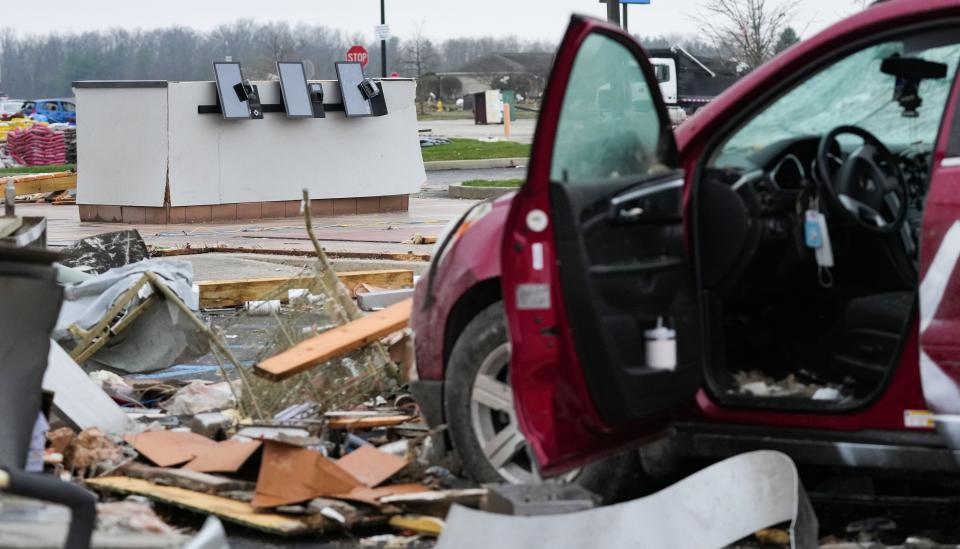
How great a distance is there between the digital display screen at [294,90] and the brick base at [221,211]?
53.5 inches

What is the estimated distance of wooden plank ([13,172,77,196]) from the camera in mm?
25391

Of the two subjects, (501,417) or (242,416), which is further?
(242,416)

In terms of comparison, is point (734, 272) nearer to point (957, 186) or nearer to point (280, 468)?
point (957, 186)

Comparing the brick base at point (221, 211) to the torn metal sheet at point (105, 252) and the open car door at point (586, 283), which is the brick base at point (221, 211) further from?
the open car door at point (586, 283)

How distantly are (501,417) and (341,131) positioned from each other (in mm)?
14788

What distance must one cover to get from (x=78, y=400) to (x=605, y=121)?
3271mm

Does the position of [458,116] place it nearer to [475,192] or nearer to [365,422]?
[475,192]

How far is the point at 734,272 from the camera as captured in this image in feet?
18.1

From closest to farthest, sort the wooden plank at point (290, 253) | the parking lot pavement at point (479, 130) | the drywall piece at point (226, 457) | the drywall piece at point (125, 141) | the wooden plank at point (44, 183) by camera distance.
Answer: the drywall piece at point (226, 457) → the wooden plank at point (290, 253) → the drywall piece at point (125, 141) → the wooden plank at point (44, 183) → the parking lot pavement at point (479, 130)

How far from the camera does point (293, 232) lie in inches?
709

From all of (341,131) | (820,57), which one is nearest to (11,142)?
(341,131)

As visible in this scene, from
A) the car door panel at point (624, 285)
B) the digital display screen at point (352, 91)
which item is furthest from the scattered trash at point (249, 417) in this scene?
the digital display screen at point (352, 91)

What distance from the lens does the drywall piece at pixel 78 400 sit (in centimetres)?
687

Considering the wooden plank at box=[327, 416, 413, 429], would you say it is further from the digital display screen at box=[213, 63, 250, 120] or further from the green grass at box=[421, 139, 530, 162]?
the green grass at box=[421, 139, 530, 162]
